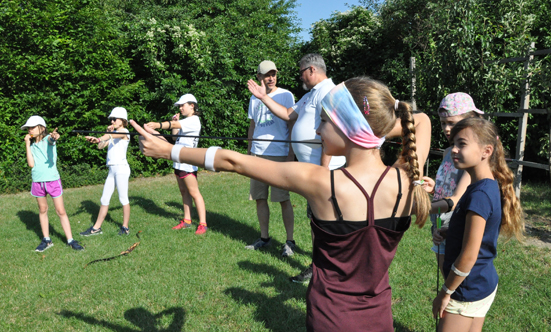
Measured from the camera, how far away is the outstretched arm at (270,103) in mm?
4004

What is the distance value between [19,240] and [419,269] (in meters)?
5.39

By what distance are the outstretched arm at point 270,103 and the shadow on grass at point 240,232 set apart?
1.70 metres

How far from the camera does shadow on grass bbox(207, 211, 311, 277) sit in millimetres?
4930

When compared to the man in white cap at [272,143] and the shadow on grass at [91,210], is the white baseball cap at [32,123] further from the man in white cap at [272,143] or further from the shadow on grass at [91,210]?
the man in white cap at [272,143]

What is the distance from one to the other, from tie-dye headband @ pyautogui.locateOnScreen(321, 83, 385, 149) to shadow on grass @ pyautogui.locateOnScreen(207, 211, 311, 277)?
10.5 feet

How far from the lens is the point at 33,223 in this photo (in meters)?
6.91

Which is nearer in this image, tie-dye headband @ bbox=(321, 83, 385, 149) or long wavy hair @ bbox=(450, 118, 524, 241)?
tie-dye headband @ bbox=(321, 83, 385, 149)

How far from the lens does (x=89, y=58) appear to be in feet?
33.1

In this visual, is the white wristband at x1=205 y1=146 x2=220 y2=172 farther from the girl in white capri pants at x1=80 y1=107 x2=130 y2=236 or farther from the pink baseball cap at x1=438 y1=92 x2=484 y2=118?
the girl in white capri pants at x1=80 y1=107 x2=130 y2=236

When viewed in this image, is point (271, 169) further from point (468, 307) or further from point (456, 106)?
point (456, 106)

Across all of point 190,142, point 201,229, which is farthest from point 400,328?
point 190,142

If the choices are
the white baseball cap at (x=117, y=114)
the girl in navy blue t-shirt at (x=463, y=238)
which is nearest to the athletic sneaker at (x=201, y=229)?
the white baseball cap at (x=117, y=114)

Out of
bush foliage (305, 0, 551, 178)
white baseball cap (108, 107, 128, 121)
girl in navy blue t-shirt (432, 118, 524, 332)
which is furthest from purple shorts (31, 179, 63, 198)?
bush foliage (305, 0, 551, 178)

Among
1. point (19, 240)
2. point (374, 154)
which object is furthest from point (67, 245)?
point (374, 154)
